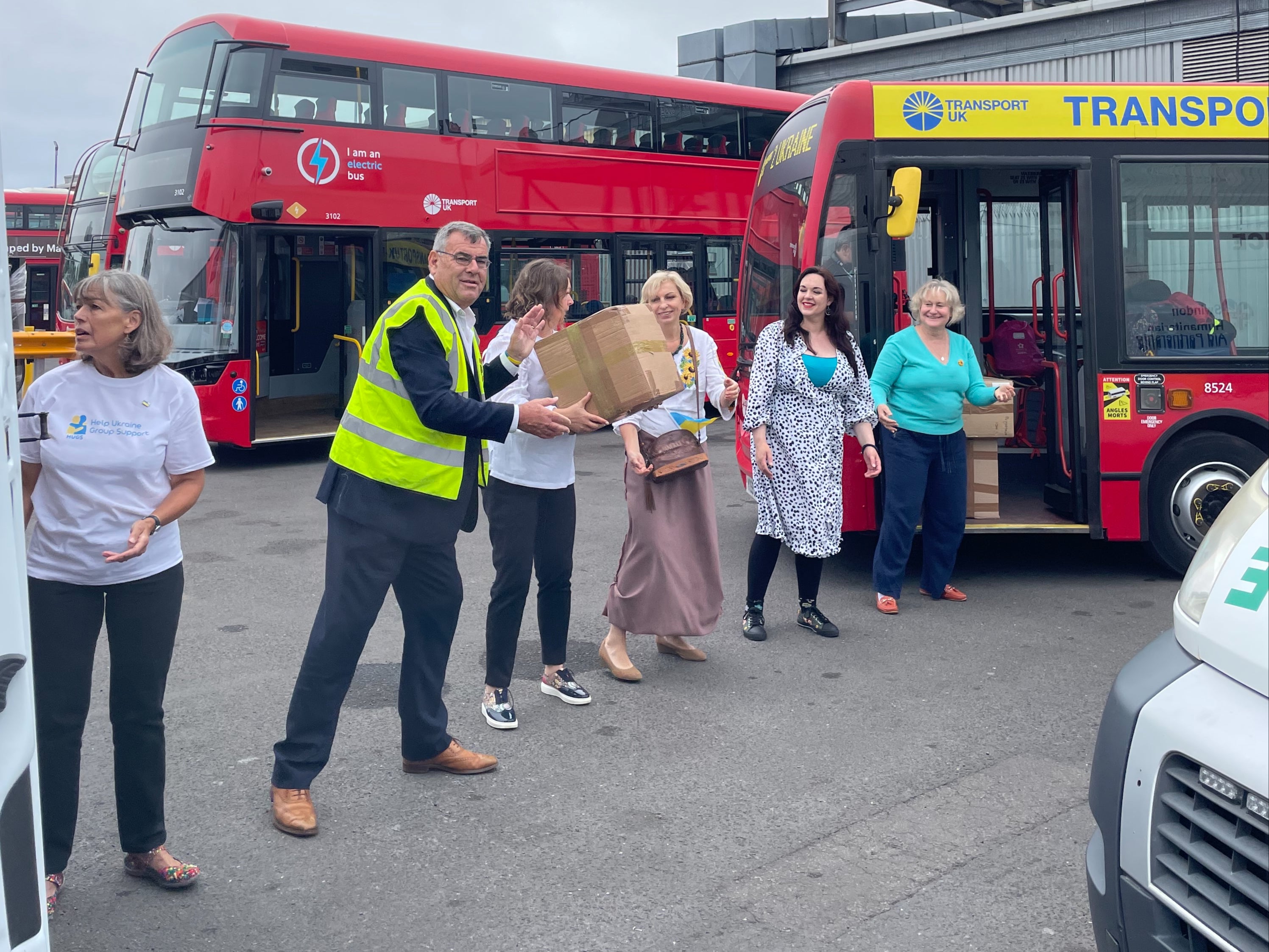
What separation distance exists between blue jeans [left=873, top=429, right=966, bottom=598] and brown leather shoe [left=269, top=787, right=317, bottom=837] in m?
3.58

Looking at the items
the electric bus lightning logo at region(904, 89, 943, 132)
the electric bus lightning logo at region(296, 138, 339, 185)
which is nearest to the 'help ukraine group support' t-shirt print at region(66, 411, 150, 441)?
the electric bus lightning logo at region(904, 89, 943, 132)

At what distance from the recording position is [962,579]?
7387mm

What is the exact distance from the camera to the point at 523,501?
476 cm

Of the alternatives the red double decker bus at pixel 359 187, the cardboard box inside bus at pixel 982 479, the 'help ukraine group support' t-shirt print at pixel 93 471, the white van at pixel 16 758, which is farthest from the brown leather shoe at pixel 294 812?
the red double decker bus at pixel 359 187

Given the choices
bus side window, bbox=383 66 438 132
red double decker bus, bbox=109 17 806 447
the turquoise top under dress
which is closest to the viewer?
the turquoise top under dress

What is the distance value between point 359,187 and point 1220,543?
36.7 feet

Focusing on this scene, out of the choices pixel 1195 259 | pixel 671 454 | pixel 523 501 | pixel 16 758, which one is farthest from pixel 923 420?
pixel 16 758

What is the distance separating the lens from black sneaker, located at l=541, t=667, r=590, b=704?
16.8ft

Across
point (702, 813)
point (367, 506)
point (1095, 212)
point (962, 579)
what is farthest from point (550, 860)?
point (1095, 212)

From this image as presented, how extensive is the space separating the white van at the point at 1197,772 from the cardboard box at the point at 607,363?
241cm

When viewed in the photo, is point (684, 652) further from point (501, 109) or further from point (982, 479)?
point (501, 109)

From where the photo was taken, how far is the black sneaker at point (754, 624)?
6.07m

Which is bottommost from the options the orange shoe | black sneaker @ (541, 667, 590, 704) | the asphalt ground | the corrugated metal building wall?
the asphalt ground

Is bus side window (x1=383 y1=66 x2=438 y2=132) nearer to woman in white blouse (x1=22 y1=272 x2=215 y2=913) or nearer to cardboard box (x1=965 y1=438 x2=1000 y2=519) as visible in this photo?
cardboard box (x1=965 y1=438 x2=1000 y2=519)
